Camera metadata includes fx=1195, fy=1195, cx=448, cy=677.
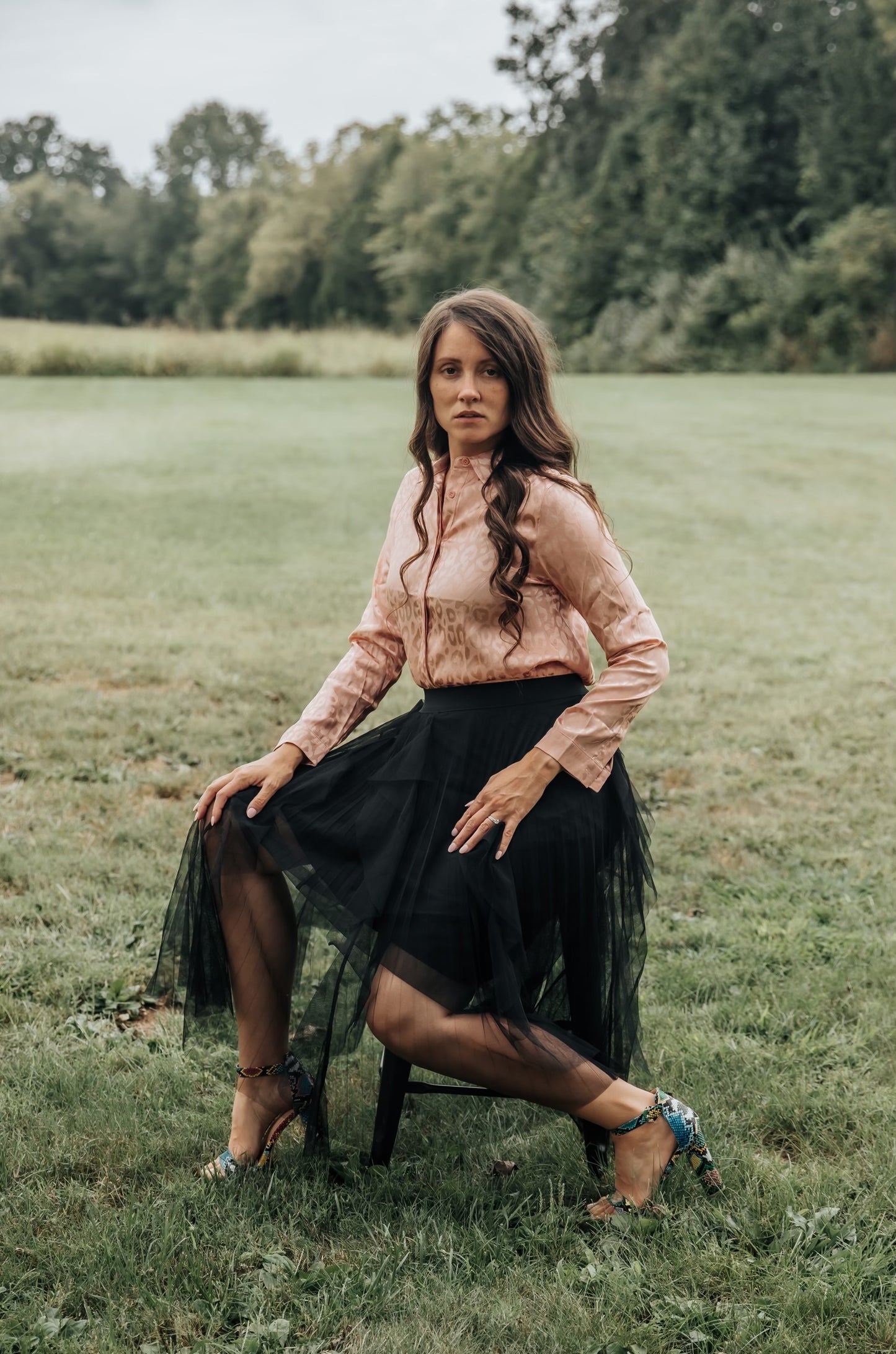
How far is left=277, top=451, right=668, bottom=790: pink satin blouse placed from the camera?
230cm

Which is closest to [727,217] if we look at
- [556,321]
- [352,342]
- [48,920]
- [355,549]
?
[556,321]

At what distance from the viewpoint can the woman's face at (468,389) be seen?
2389 millimetres

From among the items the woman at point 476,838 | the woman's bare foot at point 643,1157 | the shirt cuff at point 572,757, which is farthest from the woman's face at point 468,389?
the woman's bare foot at point 643,1157

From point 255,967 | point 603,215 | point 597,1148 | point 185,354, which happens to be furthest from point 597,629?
point 603,215

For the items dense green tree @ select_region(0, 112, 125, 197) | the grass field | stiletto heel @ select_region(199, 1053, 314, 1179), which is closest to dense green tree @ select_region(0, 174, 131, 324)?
dense green tree @ select_region(0, 112, 125, 197)

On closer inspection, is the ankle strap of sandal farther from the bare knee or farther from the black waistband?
the black waistband

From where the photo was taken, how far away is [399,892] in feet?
7.37

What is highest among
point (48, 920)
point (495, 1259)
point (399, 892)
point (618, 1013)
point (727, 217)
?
point (727, 217)

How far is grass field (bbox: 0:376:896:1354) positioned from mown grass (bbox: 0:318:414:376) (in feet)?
42.0

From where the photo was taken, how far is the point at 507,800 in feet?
7.36

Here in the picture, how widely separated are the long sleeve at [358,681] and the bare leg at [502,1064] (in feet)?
1.95

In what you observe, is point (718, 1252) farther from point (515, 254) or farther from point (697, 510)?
point (515, 254)

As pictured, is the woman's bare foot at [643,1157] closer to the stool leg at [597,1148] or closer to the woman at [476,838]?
the woman at [476,838]

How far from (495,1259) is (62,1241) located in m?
0.80
